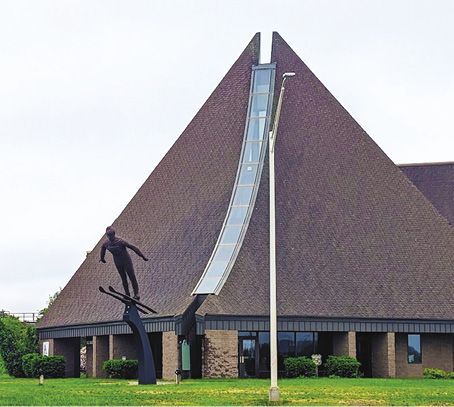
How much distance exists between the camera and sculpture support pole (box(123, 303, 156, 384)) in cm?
4684

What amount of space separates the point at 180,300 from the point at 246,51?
50.5 ft

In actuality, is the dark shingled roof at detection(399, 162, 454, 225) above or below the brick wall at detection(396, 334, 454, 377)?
above

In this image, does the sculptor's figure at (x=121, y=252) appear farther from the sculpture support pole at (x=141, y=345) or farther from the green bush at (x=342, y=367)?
the green bush at (x=342, y=367)

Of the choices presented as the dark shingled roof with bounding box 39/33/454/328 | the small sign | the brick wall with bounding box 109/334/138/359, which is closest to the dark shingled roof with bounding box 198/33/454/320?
the dark shingled roof with bounding box 39/33/454/328

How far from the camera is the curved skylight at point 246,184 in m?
60.4

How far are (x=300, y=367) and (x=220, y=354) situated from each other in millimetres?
3703

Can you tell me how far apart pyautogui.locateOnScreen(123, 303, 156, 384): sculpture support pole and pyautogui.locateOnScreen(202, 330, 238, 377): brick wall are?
10.7 metres

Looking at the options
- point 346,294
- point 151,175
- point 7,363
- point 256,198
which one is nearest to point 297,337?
point 346,294

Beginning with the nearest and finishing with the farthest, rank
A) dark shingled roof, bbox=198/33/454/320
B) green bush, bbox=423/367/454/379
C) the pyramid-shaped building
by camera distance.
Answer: the pyramid-shaped building, green bush, bbox=423/367/454/379, dark shingled roof, bbox=198/33/454/320

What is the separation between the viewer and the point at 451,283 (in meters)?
64.3

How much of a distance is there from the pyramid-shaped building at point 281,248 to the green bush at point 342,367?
76.4 inches

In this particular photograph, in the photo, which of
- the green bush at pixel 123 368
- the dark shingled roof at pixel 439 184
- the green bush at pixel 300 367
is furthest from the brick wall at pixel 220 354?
the dark shingled roof at pixel 439 184

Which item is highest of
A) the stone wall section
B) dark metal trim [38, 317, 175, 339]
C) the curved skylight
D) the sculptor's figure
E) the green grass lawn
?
the curved skylight

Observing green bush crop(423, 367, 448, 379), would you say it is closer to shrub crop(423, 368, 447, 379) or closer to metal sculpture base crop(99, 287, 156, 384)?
shrub crop(423, 368, 447, 379)
